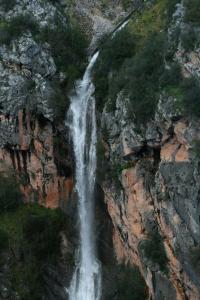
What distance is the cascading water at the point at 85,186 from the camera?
32.4 meters

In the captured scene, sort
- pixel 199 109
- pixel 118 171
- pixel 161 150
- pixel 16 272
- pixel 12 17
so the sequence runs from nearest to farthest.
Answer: pixel 199 109 → pixel 161 150 → pixel 118 171 → pixel 16 272 → pixel 12 17

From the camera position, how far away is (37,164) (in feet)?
116

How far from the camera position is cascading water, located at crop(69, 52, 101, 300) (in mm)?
32406

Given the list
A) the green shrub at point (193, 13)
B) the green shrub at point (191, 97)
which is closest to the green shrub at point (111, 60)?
the green shrub at point (193, 13)

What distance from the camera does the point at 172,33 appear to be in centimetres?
2873

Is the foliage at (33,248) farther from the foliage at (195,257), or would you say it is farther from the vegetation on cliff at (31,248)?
the foliage at (195,257)

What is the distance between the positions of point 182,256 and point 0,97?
15562 mm

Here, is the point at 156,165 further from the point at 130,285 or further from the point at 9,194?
the point at 9,194

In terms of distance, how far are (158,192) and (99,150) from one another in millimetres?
5122

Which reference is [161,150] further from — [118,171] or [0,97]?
[0,97]

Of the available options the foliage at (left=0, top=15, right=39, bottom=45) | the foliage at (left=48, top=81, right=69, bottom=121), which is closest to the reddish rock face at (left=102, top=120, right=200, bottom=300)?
the foliage at (left=48, top=81, right=69, bottom=121)

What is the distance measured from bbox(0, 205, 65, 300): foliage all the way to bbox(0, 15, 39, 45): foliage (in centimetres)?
1095

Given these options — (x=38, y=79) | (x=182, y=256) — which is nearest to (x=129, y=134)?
(x=182, y=256)

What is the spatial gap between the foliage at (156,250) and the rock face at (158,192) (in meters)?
0.07
